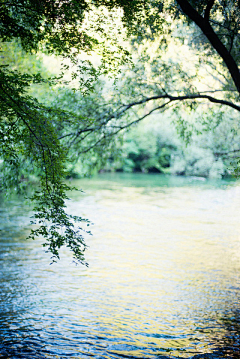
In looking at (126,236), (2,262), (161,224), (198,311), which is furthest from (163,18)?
(161,224)

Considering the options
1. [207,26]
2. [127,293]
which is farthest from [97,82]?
[127,293]

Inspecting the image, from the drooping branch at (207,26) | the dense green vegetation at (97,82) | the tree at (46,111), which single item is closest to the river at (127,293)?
the dense green vegetation at (97,82)

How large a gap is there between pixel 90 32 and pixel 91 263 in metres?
8.23

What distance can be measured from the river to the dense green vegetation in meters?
1.51

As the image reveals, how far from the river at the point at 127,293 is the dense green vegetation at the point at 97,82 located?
1511mm

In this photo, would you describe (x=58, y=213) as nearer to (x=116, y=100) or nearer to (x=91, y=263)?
(x=116, y=100)

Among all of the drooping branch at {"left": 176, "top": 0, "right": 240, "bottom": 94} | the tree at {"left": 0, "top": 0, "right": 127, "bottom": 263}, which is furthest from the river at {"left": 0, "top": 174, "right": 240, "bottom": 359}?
the drooping branch at {"left": 176, "top": 0, "right": 240, "bottom": 94}

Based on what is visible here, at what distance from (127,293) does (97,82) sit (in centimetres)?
614

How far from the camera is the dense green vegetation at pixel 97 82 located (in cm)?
605

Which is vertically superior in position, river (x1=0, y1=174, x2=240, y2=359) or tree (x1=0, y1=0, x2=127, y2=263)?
tree (x1=0, y1=0, x2=127, y2=263)

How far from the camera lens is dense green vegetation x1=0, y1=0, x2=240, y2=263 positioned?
6051 millimetres

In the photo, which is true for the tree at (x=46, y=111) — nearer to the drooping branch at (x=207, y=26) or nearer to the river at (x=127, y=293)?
the drooping branch at (x=207, y=26)

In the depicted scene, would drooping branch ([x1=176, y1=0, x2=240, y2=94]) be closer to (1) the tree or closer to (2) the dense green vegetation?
(2) the dense green vegetation

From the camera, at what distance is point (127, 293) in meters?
10.5
